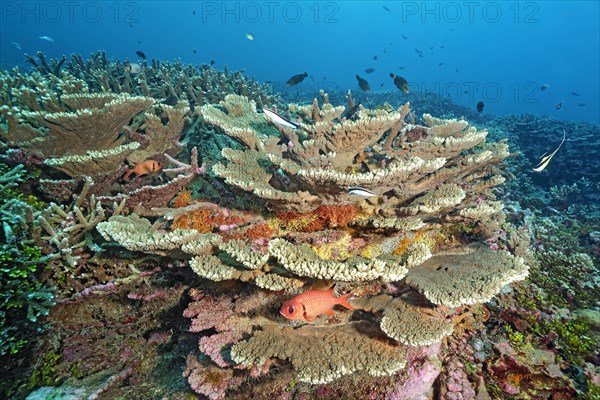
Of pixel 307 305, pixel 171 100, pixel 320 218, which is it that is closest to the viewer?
pixel 307 305

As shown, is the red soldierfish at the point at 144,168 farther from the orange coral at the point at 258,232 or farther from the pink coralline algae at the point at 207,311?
the pink coralline algae at the point at 207,311

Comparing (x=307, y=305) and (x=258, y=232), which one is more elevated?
(x=258, y=232)

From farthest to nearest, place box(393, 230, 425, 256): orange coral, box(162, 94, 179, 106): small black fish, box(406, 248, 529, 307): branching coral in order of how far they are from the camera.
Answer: box(162, 94, 179, 106): small black fish < box(393, 230, 425, 256): orange coral < box(406, 248, 529, 307): branching coral

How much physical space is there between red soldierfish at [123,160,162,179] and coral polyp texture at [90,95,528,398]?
0.87 meters

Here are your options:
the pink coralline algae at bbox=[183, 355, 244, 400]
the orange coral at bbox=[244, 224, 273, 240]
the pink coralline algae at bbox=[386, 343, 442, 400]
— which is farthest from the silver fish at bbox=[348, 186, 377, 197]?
the pink coralline algae at bbox=[183, 355, 244, 400]

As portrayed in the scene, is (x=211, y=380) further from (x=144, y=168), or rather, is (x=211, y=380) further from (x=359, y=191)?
(x=144, y=168)

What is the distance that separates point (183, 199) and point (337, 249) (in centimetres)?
204

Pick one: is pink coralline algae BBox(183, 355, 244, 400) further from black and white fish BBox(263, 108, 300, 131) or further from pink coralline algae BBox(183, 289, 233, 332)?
black and white fish BBox(263, 108, 300, 131)

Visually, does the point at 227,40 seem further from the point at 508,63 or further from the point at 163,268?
the point at 163,268

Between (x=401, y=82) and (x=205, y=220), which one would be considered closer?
(x=205, y=220)

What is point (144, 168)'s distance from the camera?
415 cm

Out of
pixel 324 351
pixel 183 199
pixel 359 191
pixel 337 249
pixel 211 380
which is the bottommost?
pixel 211 380

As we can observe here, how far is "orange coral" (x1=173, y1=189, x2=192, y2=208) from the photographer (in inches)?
152

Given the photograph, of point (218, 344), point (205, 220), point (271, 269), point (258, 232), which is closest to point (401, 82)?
point (258, 232)
